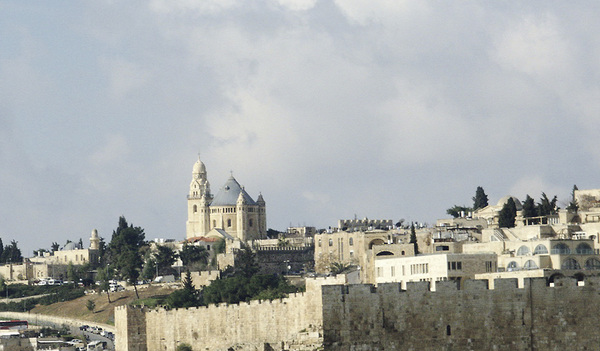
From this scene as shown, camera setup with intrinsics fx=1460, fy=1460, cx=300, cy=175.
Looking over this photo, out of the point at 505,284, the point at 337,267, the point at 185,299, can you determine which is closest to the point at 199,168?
the point at 337,267

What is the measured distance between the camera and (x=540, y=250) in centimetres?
8594

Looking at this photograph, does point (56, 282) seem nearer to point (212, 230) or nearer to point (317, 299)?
point (212, 230)

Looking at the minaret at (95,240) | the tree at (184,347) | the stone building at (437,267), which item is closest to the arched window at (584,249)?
the stone building at (437,267)

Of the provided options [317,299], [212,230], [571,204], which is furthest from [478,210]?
[317,299]

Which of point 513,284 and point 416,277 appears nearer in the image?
point 513,284

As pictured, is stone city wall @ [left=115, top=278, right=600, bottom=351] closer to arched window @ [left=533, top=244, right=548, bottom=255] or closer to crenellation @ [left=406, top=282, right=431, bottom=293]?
crenellation @ [left=406, top=282, right=431, bottom=293]

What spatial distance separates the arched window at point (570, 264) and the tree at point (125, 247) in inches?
2911

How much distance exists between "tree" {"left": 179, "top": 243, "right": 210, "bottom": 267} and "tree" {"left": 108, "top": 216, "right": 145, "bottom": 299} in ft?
16.7

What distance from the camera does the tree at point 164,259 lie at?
162 metres

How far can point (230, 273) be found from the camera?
145625mm

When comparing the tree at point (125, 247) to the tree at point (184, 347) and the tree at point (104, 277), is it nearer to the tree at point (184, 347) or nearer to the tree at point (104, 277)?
the tree at point (104, 277)

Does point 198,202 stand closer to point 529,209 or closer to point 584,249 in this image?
point 529,209

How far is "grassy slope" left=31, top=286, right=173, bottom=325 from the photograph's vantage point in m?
139

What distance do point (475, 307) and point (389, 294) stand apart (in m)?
3.09
